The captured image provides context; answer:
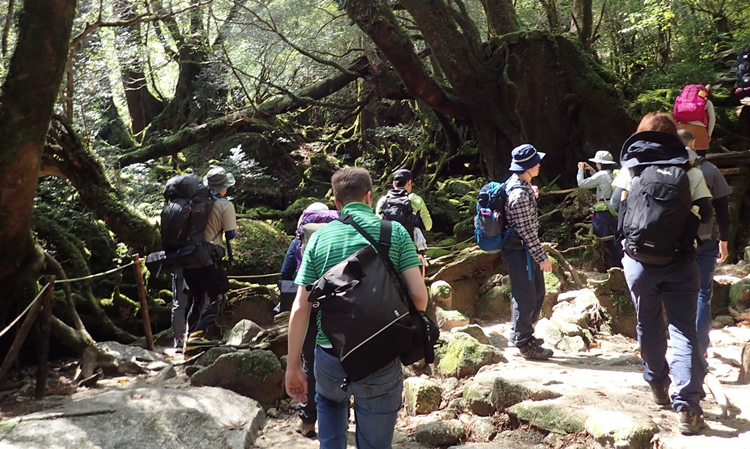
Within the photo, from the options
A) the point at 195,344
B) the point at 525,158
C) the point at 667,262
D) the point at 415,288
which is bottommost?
the point at 195,344

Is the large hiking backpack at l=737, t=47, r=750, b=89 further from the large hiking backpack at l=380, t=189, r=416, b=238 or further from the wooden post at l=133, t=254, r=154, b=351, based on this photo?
the wooden post at l=133, t=254, r=154, b=351

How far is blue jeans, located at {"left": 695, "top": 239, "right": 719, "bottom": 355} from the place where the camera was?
173 inches

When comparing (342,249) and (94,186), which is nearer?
(342,249)

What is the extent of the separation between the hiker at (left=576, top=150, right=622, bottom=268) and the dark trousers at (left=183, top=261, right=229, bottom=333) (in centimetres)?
509

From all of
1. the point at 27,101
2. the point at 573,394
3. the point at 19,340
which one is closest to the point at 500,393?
the point at 573,394

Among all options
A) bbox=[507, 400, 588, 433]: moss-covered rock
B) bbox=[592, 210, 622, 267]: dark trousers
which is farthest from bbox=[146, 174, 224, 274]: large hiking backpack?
bbox=[592, 210, 622, 267]: dark trousers

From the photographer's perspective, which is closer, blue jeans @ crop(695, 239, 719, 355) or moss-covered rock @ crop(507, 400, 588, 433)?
moss-covered rock @ crop(507, 400, 588, 433)

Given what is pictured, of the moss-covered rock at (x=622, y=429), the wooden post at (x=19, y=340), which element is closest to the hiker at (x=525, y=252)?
the moss-covered rock at (x=622, y=429)

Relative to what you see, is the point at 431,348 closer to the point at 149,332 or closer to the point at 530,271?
the point at 530,271

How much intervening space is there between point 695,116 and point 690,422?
2318mm

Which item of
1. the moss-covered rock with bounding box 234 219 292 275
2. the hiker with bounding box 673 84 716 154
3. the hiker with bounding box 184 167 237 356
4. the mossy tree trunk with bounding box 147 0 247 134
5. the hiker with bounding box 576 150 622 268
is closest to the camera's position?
the hiker with bounding box 673 84 716 154

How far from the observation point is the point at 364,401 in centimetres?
274

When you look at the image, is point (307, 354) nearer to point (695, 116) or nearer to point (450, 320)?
point (450, 320)

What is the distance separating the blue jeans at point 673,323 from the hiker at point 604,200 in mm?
4276
